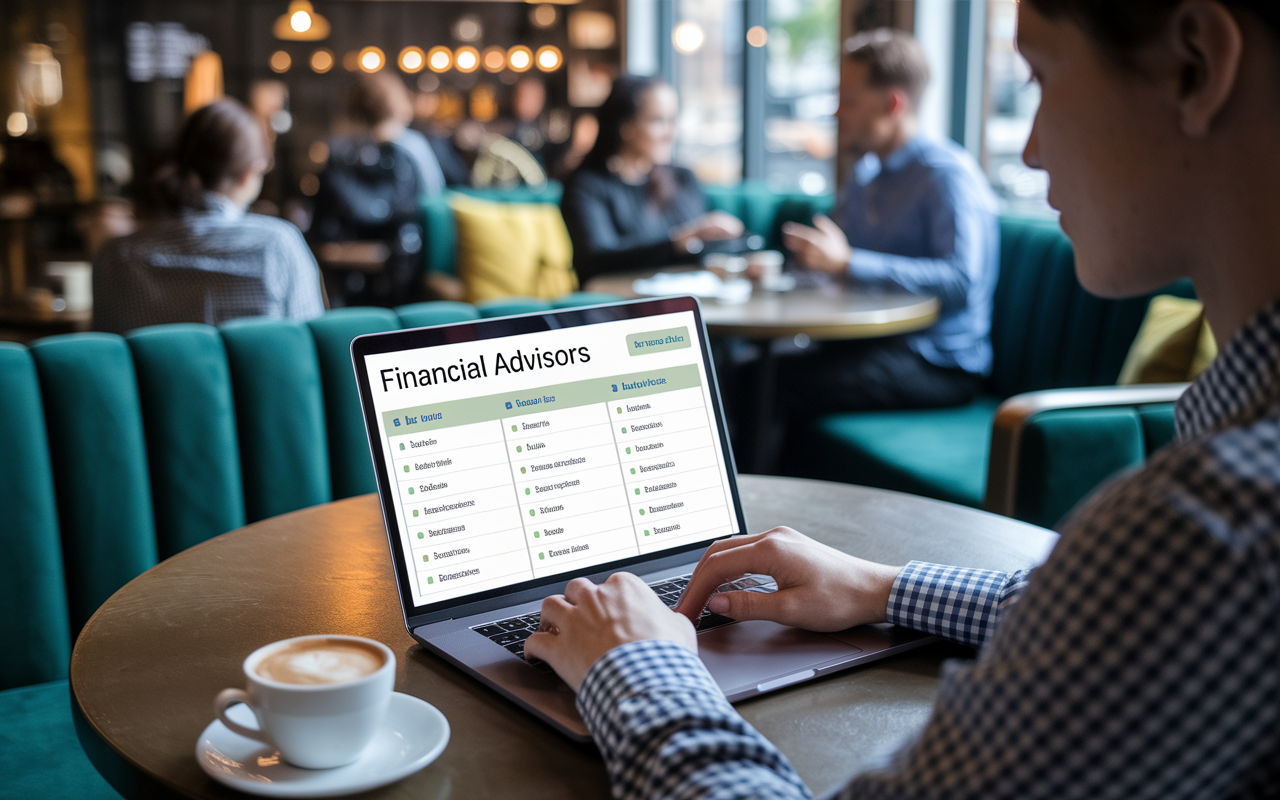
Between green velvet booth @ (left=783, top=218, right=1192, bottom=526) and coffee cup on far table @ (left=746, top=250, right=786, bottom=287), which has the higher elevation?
coffee cup on far table @ (left=746, top=250, right=786, bottom=287)

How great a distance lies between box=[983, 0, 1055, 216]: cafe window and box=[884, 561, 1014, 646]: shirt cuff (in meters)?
3.47

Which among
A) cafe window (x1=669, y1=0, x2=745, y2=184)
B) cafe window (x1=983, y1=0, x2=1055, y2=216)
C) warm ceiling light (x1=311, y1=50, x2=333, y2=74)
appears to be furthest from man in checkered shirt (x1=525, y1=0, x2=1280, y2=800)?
warm ceiling light (x1=311, y1=50, x2=333, y2=74)

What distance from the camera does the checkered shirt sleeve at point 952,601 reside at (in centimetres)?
92

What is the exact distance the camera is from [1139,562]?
0.50 meters

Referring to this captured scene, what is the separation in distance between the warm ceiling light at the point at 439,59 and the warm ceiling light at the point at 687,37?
2.36m

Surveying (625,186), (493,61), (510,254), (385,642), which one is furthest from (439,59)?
(385,642)

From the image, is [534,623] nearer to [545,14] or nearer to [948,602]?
[948,602]

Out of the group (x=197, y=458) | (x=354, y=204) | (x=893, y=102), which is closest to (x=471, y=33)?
(x=354, y=204)

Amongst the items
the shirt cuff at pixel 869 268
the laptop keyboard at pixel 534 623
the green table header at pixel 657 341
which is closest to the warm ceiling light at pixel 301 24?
the shirt cuff at pixel 869 268

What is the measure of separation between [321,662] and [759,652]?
37 cm

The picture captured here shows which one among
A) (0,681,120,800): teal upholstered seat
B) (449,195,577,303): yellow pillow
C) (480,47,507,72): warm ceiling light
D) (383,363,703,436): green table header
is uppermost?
(480,47,507,72): warm ceiling light

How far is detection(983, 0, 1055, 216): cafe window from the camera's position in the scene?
416 centimetres

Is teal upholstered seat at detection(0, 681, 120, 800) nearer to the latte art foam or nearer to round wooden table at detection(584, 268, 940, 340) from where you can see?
the latte art foam

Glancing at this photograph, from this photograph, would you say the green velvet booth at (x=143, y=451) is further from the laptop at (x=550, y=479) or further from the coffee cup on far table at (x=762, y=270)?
the coffee cup on far table at (x=762, y=270)
